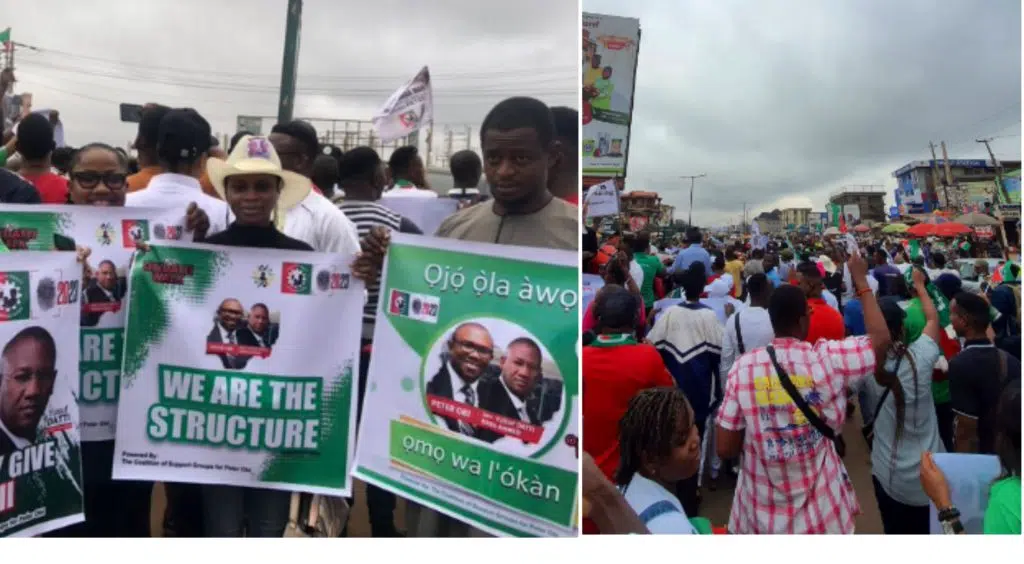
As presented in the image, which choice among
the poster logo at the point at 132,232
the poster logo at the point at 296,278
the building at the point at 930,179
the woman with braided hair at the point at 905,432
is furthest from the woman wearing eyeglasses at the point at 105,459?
the building at the point at 930,179

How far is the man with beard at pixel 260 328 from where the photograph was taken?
2518 mm

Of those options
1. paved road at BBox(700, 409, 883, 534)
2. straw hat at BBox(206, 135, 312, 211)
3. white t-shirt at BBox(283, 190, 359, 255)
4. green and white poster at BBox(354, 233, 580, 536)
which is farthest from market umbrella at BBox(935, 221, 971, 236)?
straw hat at BBox(206, 135, 312, 211)

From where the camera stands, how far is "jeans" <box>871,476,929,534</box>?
3045mm

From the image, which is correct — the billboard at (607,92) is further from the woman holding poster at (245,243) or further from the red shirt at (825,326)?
the woman holding poster at (245,243)

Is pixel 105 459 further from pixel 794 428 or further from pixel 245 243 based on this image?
pixel 794 428

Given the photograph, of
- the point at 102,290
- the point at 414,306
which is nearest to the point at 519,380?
the point at 414,306

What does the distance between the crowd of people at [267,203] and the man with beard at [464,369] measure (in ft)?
1.01

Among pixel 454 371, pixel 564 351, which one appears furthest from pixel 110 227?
pixel 564 351

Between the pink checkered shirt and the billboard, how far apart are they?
6.41m

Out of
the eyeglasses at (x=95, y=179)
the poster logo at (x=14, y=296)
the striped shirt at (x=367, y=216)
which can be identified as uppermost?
the eyeglasses at (x=95, y=179)

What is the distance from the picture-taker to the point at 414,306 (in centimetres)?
245

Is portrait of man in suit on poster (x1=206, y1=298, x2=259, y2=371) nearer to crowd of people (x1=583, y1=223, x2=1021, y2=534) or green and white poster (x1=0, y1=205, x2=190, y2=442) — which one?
green and white poster (x1=0, y1=205, x2=190, y2=442)

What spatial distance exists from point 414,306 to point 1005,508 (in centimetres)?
181

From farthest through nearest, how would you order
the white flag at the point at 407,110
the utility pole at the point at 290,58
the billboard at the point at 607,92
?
the billboard at the point at 607,92 → the white flag at the point at 407,110 → the utility pole at the point at 290,58
